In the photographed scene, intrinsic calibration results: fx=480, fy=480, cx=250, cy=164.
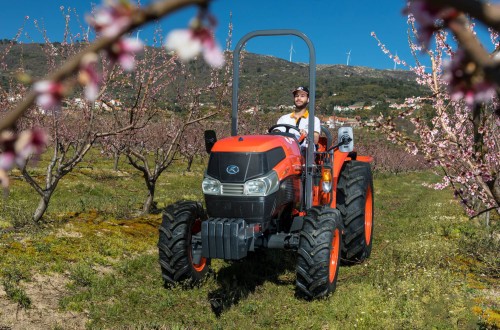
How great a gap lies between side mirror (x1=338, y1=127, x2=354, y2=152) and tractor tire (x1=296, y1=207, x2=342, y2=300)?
1.20m

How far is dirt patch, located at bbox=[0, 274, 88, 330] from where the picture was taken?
14.5 ft

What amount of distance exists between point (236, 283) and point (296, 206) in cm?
120

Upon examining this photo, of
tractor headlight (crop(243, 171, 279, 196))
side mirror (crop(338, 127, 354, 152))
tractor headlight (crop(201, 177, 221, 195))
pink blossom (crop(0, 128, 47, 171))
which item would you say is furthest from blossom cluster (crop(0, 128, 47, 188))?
side mirror (crop(338, 127, 354, 152))

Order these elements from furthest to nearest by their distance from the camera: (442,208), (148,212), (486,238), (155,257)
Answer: (442,208)
(148,212)
(486,238)
(155,257)

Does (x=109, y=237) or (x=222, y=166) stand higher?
(x=222, y=166)

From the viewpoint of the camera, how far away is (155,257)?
6.78m

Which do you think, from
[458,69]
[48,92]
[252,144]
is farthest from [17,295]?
[458,69]

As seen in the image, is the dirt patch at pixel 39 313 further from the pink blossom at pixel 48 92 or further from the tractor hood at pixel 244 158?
the pink blossom at pixel 48 92

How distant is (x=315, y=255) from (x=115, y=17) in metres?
4.54

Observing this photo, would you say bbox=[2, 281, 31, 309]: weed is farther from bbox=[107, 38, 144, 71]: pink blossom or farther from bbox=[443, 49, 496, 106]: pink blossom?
bbox=[443, 49, 496, 106]: pink blossom

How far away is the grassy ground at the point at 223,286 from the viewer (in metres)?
4.70

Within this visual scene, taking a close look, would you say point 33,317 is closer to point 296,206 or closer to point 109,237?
point 109,237

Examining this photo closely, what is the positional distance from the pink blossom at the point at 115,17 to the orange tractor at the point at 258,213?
13.6 ft

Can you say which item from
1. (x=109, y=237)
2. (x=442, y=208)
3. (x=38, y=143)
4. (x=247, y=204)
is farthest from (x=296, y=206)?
(x=442, y=208)
